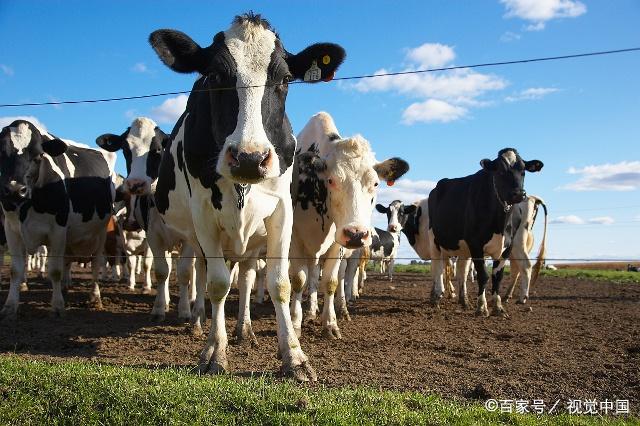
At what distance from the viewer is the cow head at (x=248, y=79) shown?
474cm

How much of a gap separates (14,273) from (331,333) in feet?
15.9

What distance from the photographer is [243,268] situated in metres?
7.49

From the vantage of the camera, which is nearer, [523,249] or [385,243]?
[523,249]

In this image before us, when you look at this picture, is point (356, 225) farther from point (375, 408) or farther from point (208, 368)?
point (375, 408)

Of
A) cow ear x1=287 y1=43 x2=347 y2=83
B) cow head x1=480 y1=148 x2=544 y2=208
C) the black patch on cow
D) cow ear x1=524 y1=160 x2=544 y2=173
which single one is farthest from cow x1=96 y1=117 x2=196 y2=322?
the black patch on cow

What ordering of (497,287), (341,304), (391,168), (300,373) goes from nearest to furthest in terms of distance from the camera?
(300,373)
(391,168)
(341,304)
(497,287)

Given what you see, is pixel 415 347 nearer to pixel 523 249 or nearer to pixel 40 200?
pixel 40 200

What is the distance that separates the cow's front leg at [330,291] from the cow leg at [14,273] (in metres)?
4.55

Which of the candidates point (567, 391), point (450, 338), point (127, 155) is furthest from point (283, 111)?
point (127, 155)

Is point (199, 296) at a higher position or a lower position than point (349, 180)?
lower

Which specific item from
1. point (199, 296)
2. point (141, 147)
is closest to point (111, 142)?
point (141, 147)

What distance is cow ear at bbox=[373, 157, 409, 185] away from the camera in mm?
8789

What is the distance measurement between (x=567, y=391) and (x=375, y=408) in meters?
2.16

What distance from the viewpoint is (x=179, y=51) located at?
586cm
